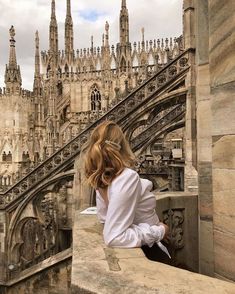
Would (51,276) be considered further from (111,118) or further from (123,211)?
(123,211)

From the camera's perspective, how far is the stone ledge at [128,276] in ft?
4.53

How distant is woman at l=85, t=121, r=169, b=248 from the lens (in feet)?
→ 6.66

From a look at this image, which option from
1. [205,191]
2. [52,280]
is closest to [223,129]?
[205,191]

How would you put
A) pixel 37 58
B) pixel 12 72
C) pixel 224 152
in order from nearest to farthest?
pixel 224 152, pixel 12 72, pixel 37 58

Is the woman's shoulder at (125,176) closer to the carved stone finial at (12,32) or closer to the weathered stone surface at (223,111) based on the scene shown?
the weathered stone surface at (223,111)

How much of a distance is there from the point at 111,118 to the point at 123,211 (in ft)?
22.7

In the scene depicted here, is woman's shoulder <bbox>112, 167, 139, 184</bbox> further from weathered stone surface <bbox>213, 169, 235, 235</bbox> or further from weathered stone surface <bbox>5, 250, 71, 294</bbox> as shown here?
weathered stone surface <bbox>5, 250, 71, 294</bbox>

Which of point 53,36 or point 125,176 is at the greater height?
point 53,36

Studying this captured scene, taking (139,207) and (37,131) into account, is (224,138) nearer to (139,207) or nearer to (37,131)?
(139,207)

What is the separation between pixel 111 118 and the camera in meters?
8.86

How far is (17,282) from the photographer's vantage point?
793 cm

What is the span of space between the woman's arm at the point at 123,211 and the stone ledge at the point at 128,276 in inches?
2.6

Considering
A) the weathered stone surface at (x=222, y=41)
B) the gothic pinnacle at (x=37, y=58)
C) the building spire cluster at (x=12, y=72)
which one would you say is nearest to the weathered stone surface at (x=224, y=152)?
the weathered stone surface at (x=222, y=41)

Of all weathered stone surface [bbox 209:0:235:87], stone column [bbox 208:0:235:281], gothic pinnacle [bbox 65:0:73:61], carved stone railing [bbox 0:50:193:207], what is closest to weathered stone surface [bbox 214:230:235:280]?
stone column [bbox 208:0:235:281]
